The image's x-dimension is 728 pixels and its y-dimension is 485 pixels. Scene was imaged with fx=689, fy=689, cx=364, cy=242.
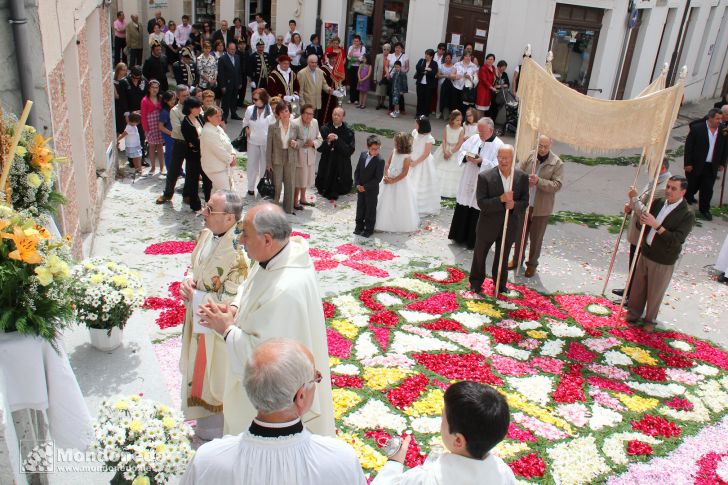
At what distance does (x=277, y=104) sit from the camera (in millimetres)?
11016

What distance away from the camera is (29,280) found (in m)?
3.75

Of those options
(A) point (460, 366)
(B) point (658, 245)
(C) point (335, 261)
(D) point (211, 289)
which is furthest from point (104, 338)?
(B) point (658, 245)

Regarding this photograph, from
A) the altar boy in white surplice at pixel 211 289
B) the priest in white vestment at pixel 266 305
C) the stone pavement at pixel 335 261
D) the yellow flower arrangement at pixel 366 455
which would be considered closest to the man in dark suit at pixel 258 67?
the stone pavement at pixel 335 261

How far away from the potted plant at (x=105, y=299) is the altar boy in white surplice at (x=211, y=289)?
1161 millimetres

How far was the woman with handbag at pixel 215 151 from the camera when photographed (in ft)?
32.5

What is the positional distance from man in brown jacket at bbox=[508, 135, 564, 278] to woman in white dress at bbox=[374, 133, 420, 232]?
1985 mm

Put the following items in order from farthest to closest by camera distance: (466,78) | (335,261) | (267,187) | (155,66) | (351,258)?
(466,78)
(155,66)
(267,187)
(351,258)
(335,261)

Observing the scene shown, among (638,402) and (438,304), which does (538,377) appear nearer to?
(638,402)

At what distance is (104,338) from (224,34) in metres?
14.6

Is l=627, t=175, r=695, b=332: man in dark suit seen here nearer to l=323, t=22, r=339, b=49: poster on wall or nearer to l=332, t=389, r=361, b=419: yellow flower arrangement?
l=332, t=389, r=361, b=419: yellow flower arrangement

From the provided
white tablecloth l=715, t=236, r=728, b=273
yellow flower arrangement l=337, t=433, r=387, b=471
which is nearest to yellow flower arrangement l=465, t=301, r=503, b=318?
yellow flower arrangement l=337, t=433, r=387, b=471

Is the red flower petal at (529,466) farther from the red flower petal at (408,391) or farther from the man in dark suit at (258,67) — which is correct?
the man in dark suit at (258,67)

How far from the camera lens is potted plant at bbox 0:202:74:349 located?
12.1ft

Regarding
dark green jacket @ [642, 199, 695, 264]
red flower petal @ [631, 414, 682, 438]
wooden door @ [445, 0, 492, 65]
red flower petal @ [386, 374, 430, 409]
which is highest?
wooden door @ [445, 0, 492, 65]
